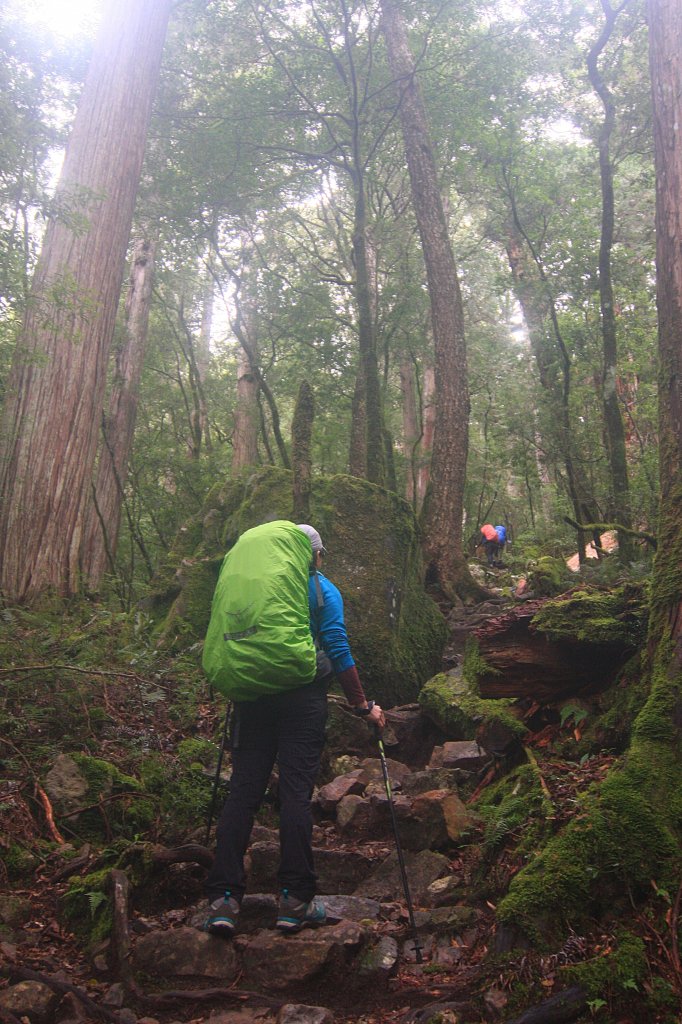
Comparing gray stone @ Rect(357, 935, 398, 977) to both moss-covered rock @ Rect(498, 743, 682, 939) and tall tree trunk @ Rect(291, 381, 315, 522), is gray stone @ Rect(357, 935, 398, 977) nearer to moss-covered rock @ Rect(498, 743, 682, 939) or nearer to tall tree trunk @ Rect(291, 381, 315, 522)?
moss-covered rock @ Rect(498, 743, 682, 939)

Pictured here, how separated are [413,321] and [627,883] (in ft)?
53.3

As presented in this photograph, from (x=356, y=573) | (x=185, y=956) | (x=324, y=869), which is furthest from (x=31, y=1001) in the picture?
(x=356, y=573)

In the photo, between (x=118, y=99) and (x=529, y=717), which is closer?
(x=529, y=717)

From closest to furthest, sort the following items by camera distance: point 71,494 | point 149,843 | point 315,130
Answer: point 149,843 → point 71,494 → point 315,130

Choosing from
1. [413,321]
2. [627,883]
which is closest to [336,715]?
[627,883]

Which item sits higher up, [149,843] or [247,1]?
[247,1]

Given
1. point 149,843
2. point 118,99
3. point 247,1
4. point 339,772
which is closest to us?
point 149,843

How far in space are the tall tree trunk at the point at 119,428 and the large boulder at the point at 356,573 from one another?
317 cm

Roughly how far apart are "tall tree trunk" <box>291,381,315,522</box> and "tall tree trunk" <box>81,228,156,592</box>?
4.75 m

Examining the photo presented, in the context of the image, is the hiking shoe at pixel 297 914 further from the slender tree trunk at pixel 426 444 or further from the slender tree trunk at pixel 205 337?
the slender tree trunk at pixel 205 337

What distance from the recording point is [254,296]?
17.6 metres

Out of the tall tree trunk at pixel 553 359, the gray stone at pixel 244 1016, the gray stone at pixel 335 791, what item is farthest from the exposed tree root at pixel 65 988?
the tall tree trunk at pixel 553 359

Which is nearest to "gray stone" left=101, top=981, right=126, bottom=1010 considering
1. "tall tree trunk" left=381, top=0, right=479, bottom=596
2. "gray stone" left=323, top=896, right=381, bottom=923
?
"gray stone" left=323, top=896, right=381, bottom=923

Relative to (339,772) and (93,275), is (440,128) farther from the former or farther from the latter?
(339,772)
